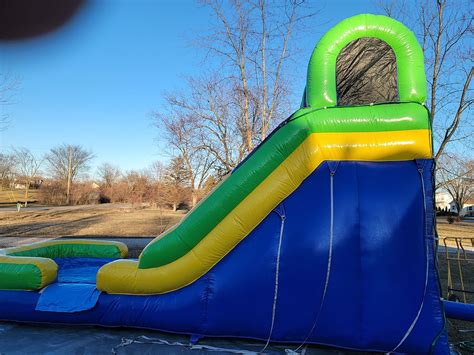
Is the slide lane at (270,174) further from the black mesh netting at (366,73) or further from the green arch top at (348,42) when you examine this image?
the black mesh netting at (366,73)

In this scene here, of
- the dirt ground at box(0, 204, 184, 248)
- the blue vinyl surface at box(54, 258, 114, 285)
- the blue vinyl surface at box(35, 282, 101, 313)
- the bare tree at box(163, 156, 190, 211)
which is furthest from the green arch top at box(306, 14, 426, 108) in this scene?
the bare tree at box(163, 156, 190, 211)

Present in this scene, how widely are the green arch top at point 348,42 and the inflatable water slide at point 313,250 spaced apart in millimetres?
10

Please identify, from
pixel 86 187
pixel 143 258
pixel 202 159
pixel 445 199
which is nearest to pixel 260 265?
pixel 143 258

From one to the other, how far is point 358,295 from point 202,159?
21098mm

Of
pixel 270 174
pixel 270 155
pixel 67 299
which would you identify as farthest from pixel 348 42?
pixel 67 299

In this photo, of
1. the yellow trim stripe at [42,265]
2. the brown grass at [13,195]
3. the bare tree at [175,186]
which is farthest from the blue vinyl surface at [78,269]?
the brown grass at [13,195]

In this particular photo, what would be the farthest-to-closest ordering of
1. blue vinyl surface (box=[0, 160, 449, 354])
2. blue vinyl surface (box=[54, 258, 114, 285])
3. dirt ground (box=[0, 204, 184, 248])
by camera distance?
dirt ground (box=[0, 204, 184, 248]) → blue vinyl surface (box=[54, 258, 114, 285]) → blue vinyl surface (box=[0, 160, 449, 354])

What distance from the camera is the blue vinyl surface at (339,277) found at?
254cm

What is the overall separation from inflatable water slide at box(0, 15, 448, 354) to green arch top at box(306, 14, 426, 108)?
0.01m

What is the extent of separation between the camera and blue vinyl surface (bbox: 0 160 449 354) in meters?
2.54

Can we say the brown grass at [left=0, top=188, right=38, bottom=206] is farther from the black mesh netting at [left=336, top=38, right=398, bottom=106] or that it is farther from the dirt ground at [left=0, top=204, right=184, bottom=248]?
the black mesh netting at [left=336, top=38, right=398, bottom=106]

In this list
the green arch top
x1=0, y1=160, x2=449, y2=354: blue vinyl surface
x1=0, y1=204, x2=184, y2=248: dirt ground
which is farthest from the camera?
x1=0, y1=204, x2=184, y2=248: dirt ground

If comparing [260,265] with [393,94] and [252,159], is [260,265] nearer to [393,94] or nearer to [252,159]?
[252,159]

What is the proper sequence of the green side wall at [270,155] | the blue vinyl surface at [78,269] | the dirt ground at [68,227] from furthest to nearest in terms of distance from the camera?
the dirt ground at [68,227], the blue vinyl surface at [78,269], the green side wall at [270,155]
